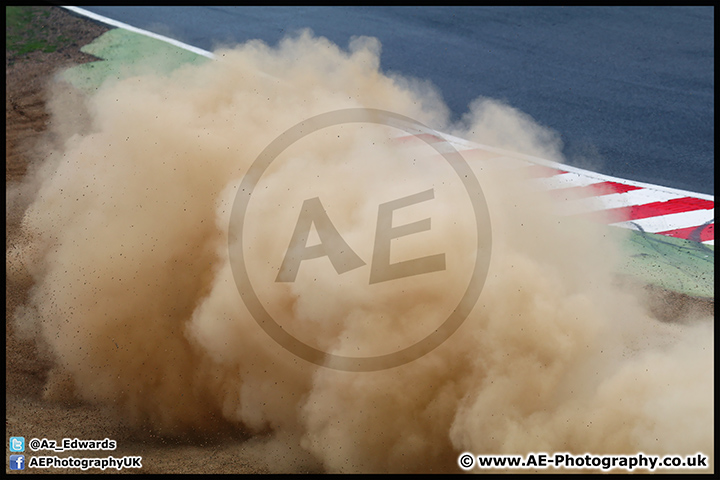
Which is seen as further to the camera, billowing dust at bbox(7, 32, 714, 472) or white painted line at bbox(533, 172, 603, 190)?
white painted line at bbox(533, 172, 603, 190)

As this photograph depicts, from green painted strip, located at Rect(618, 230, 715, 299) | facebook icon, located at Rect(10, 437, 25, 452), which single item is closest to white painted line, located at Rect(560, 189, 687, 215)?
green painted strip, located at Rect(618, 230, 715, 299)

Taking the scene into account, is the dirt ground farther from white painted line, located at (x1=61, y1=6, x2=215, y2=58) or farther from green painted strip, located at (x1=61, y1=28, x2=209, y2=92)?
white painted line, located at (x1=61, y1=6, x2=215, y2=58)

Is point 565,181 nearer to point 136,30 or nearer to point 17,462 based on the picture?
point 17,462

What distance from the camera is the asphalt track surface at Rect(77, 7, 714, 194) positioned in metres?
8.34

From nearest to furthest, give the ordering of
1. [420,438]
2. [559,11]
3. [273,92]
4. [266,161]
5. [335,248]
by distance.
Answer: [420,438] < [335,248] < [266,161] < [273,92] < [559,11]

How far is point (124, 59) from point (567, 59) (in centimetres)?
750

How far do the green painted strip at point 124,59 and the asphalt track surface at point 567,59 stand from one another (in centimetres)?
48

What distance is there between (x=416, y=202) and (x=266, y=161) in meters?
1.90

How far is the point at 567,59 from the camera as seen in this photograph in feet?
32.9

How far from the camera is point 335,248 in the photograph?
5844 mm

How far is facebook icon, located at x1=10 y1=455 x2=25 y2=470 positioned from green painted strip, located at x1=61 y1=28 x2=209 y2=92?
6.34m

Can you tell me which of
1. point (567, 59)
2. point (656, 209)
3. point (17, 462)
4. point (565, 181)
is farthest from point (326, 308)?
point (567, 59)

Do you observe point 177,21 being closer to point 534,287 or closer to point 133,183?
point 133,183

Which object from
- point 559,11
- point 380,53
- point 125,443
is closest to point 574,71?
point 559,11
